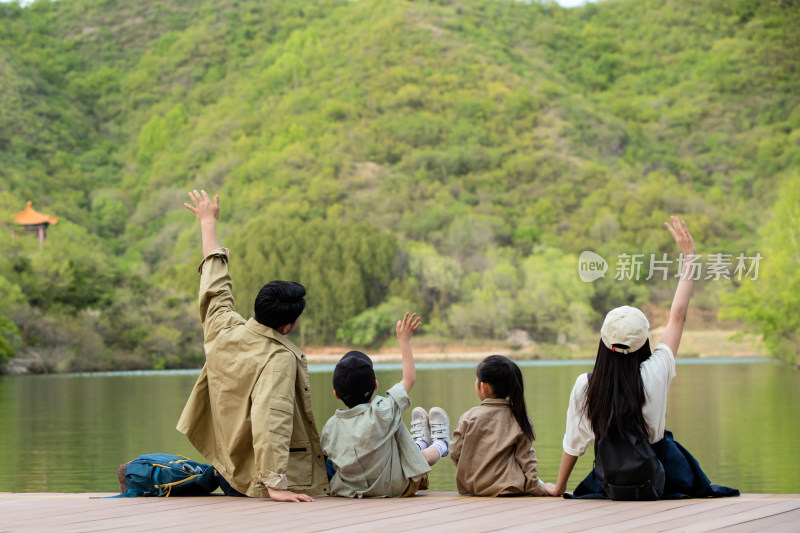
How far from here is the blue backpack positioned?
4.66 m

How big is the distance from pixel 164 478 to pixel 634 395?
216 centimetres

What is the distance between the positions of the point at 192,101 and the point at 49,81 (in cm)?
1571

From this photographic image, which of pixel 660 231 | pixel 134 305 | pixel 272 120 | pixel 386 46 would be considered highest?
pixel 386 46

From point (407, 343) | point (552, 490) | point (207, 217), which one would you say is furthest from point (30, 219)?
point (552, 490)

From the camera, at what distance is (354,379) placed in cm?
457

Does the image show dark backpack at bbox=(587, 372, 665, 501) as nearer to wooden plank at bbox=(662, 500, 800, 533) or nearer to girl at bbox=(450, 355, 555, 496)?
wooden plank at bbox=(662, 500, 800, 533)

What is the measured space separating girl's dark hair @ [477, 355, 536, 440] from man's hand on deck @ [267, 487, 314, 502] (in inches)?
40.2

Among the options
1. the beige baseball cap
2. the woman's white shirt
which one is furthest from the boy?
the beige baseball cap

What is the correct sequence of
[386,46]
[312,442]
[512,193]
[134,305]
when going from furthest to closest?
[386,46] → [512,193] → [134,305] → [312,442]

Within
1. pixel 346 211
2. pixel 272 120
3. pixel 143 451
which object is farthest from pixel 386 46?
pixel 143 451

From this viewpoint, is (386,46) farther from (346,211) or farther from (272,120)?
(346,211)

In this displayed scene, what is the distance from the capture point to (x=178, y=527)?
359cm

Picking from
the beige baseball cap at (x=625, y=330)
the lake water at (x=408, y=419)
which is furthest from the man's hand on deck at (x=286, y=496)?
the lake water at (x=408, y=419)

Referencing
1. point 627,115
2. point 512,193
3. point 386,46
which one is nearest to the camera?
point 512,193
